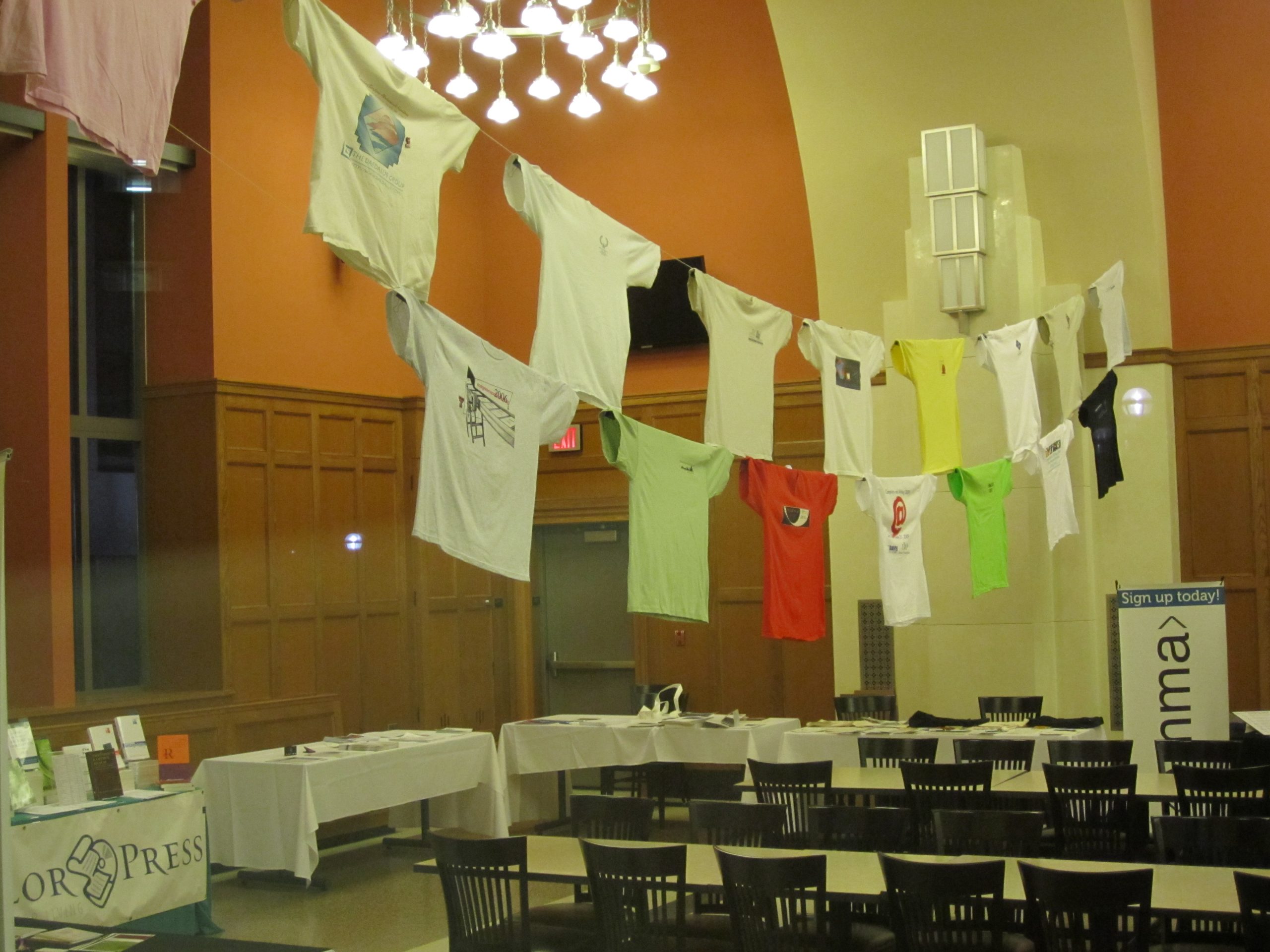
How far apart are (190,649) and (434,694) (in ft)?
7.37

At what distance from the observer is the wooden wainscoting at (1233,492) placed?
384 inches

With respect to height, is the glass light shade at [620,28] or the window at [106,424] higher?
the glass light shade at [620,28]

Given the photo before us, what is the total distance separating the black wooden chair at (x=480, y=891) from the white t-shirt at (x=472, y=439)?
964 mm

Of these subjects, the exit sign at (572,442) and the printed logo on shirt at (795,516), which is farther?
the exit sign at (572,442)

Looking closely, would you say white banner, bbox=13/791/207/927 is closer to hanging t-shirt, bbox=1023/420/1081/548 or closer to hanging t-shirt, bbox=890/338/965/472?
hanging t-shirt, bbox=890/338/965/472

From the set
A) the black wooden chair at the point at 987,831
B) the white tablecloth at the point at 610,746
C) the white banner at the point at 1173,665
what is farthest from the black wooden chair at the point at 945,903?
the white banner at the point at 1173,665

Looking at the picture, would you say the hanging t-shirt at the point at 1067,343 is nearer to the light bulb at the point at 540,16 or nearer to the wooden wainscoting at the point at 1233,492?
the wooden wainscoting at the point at 1233,492

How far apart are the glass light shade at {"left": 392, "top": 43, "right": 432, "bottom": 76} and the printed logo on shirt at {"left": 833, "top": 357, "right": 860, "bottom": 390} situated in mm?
3246

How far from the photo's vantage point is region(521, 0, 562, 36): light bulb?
781 centimetres

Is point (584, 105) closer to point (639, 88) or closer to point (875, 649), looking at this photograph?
point (639, 88)

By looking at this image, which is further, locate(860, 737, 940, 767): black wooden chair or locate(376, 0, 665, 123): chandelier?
locate(376, 0, 665, 123): chandelier

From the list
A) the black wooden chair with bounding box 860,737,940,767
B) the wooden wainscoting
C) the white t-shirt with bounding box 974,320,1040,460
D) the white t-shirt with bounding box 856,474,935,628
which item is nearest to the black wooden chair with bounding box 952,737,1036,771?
the black wooden chair with bounding box 860,737,940,767

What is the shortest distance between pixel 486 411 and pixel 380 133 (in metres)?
1.09

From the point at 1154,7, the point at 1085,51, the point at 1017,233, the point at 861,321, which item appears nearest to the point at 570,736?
the point at 861,321
